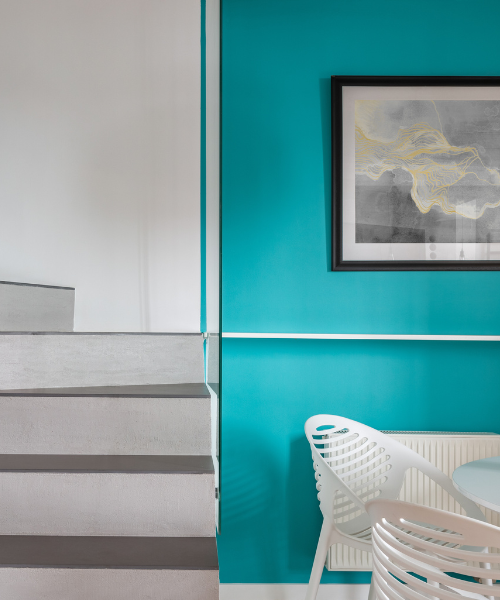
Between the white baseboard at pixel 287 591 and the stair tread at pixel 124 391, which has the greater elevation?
the stair tread at pixel 124 391

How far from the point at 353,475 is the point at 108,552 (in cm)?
99

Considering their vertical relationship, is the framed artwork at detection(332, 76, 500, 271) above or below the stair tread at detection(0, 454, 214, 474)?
above

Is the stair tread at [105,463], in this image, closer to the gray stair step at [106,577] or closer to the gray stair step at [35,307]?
the gray stair step at [106,577]

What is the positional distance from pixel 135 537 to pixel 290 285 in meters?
1.13

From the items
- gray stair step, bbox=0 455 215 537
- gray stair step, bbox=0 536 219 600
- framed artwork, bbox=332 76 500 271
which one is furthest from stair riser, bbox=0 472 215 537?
framed artwork, bbox=332 76 500 271

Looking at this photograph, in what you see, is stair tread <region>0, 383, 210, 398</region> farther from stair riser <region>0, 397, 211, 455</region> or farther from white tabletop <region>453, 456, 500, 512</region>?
white tabletop <region>453, 456, 500, 512</region>

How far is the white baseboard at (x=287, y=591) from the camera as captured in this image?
2.01 meters

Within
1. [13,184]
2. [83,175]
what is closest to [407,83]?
[83,175]

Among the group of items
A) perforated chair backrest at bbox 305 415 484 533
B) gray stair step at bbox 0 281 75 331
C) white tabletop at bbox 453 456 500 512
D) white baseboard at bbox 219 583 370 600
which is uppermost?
gray stair step at bbox 0 281 75 331

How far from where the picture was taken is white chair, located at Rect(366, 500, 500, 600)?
86cm

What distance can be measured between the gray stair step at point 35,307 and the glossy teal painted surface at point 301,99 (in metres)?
0.74

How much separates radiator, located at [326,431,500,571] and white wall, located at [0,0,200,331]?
114 centimetres

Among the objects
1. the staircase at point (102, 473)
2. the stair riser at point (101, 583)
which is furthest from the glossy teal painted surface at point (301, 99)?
the stair riser at point (101, 583)

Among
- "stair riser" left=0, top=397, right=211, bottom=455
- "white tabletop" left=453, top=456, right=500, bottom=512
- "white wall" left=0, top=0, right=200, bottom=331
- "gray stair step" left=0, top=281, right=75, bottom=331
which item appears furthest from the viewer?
"white wall" left=0, top=0, right=200, bottom=331
